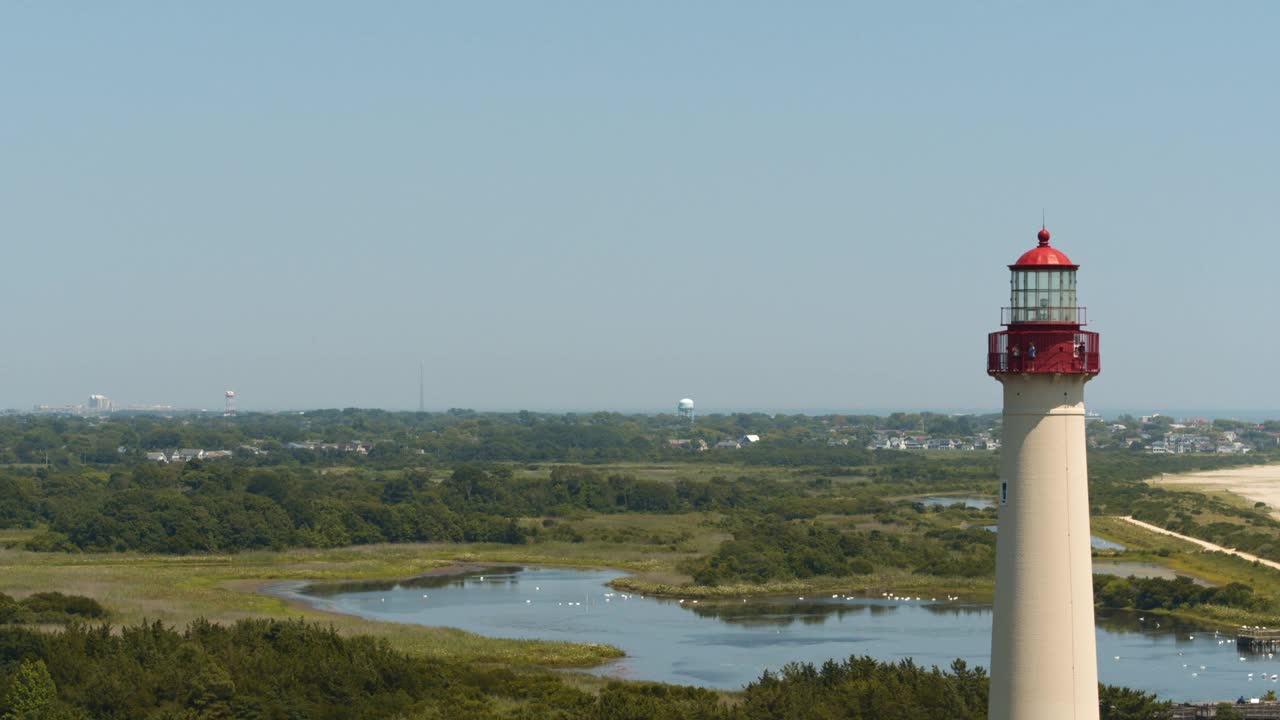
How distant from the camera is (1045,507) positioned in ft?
51.3

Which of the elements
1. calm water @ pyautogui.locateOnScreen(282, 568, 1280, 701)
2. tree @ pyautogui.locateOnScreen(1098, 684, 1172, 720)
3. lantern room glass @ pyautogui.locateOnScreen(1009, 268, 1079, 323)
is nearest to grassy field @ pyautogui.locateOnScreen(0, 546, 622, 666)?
calm water @ pyautogui.locateOnScreen(282, 568, 1280, 701)

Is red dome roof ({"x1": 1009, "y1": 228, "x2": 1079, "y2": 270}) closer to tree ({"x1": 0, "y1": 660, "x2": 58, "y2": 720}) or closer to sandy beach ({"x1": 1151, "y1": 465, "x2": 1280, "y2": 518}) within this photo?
tree ({"x1": 0, "y1": 660, "x2": 58, "y2": 720})

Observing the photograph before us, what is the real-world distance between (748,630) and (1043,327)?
47.5 metres

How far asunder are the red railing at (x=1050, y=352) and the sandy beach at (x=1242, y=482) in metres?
105

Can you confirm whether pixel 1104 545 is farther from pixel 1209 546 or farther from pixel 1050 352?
pixel 1050 352

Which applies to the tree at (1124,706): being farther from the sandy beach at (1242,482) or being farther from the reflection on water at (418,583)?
the sandy beach at (1242,482)

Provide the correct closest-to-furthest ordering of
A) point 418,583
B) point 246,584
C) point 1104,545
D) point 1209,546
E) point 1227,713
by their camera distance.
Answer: point 1227,713
point 246,584
point 418,583
point 1209,546
point 1104,545

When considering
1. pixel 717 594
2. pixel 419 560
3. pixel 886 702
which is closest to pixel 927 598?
pixel 717 594

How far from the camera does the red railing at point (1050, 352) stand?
15.6 meters

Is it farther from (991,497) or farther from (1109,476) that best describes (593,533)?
(1109,476)

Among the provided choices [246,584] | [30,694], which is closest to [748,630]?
[246,584]

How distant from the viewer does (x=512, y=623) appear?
63.1m

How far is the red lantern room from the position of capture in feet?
51.3

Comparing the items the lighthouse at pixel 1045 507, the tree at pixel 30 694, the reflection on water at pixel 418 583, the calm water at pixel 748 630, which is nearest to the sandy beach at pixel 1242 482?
the calm water at pixel 748 630
